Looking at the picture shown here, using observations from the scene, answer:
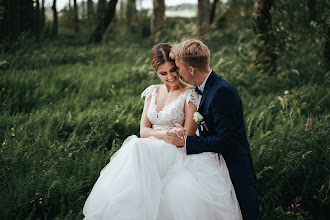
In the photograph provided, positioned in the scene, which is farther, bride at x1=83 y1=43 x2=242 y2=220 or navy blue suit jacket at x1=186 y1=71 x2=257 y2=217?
navy blue suit jacket at x1=186 y1=71 x2=257 y2=217

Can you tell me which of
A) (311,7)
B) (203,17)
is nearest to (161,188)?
(311,7)

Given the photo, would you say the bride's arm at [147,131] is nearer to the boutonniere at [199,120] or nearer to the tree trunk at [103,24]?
the boutonniere at [199,120]

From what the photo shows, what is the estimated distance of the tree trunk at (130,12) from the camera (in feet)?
55.6

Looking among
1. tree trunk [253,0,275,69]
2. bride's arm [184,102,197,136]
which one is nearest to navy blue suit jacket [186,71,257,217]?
bride's arm [184,102,197,136]

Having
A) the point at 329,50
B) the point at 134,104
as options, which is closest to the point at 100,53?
the point at 134,104

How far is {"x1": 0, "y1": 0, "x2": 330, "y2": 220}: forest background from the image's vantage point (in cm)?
290

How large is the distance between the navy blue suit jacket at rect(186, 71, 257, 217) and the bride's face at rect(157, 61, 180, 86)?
535 millimetres

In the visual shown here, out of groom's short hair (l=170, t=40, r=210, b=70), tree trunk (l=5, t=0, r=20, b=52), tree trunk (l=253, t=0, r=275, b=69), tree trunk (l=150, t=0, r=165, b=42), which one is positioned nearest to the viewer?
groom's short hair (l=170, t=40, r=210, b=70)

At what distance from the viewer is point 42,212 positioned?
8.84ft

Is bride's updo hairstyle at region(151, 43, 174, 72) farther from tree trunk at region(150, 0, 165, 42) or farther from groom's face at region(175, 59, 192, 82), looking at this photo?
tree trunk at region(150, 0, 165, 42)

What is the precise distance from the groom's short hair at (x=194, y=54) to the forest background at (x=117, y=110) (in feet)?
4.31

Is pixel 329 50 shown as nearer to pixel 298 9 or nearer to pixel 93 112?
pixel 298 9

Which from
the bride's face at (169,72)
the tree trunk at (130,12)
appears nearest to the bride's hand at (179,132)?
the bride's face at (169,72)

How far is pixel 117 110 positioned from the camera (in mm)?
4008
